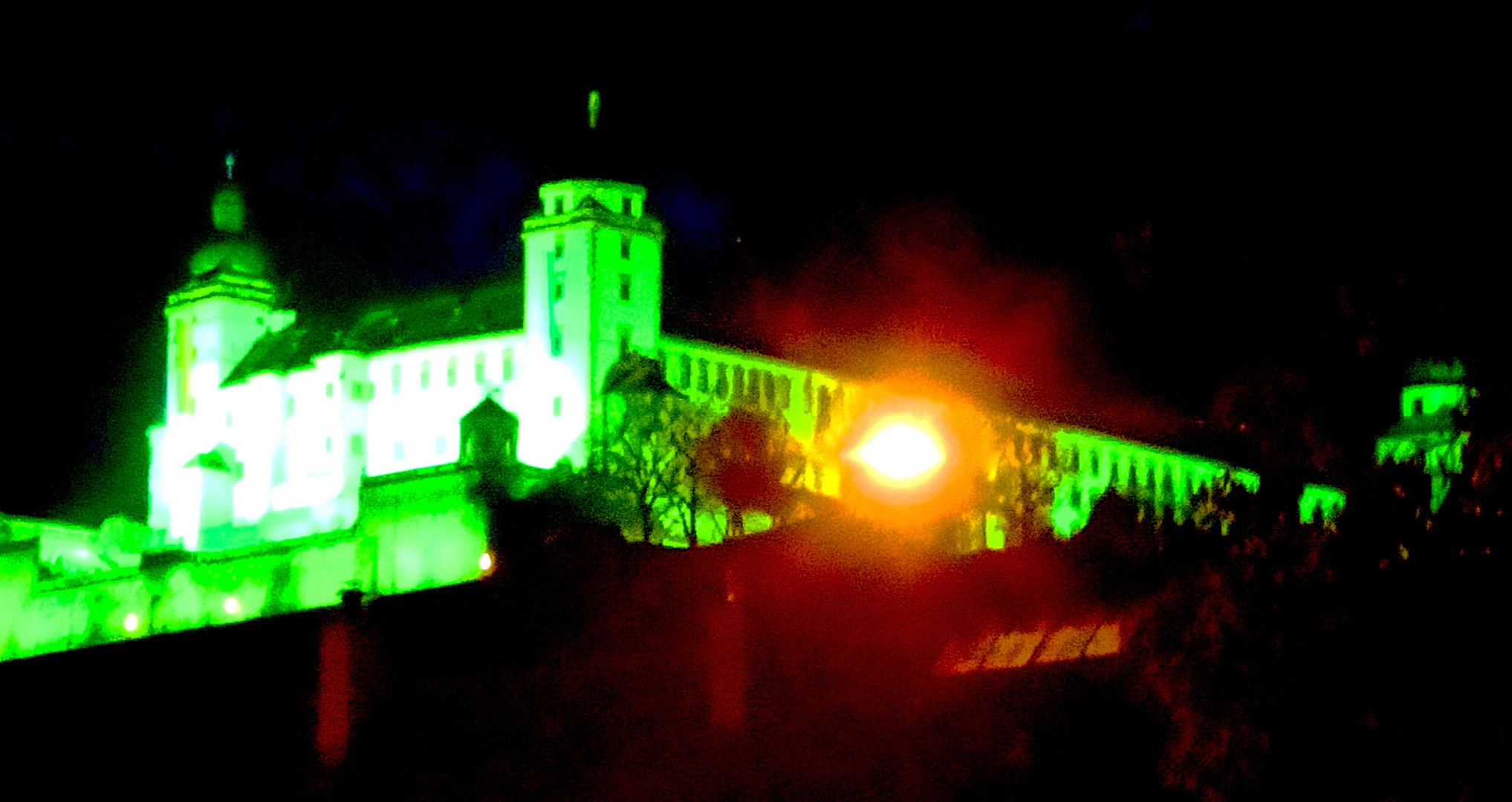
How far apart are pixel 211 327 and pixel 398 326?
807cm

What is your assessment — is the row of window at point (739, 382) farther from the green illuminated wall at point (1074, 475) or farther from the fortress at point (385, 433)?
the green illuminated wall at point (1074, 475)

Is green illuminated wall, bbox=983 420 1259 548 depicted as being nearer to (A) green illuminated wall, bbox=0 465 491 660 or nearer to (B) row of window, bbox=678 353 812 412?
(B) row of window, bbox=678 353 812 412

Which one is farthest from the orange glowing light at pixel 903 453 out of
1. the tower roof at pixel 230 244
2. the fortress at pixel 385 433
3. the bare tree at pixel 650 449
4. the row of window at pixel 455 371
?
the tower roof at pixel 230 244

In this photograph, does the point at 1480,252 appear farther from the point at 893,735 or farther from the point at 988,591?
the point at 988,591

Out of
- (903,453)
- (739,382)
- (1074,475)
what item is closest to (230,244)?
(739,382)

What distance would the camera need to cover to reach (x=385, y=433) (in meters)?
Result: 68.4

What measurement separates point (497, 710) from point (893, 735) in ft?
19.7

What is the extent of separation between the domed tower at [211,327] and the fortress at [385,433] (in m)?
0.08

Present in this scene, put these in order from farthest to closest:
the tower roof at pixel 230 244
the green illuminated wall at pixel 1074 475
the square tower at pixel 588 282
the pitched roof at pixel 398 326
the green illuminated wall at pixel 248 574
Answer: the tower roof at pixel 230 244 < the pitched roof at pixel 398 326 < the square tower at pixel 588 282 < the green illuminated wall at pixel 1074 475 < the green illuminated wall at pixel 248 574

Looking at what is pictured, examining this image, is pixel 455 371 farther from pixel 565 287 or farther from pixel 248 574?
pixel 248 574

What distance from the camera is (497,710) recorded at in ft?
83.4

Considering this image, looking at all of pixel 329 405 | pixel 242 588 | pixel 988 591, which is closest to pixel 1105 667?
pixel 988 591

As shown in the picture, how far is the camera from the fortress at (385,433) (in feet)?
196

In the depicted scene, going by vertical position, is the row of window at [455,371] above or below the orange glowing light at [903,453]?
above
